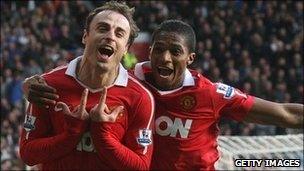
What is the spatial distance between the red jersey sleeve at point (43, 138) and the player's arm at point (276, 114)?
4.02 feet

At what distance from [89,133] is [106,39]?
0.52 meters

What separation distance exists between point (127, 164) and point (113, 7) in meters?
0.92

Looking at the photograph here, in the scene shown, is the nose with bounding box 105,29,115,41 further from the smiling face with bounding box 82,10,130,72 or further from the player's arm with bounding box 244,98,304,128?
the player's arm with bounding box 244,98,304,128

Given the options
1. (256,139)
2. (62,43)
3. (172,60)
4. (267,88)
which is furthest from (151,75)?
(62,43)

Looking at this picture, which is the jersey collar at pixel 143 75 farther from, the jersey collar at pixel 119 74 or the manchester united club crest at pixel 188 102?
the jersey collar at pixel 119 74

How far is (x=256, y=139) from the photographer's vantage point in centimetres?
760

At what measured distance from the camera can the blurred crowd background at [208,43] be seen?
14609mm

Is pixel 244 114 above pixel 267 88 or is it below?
below

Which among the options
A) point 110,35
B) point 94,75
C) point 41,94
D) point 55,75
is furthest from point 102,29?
point 41,94

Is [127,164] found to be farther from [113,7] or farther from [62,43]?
[62,43]

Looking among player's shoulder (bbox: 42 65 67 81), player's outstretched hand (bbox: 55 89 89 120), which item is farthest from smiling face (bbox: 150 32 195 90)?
player's outstretched hand (bbox: 55 89 89 120)

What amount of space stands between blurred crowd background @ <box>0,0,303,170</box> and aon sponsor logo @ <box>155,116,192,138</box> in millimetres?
8295

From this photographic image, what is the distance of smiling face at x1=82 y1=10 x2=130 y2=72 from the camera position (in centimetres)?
413

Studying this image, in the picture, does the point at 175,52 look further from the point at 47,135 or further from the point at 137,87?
the point at 47,135
